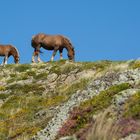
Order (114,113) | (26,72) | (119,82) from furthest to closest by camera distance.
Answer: (26,72) → (119,82) → (114,113)

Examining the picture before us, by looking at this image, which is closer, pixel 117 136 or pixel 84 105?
pixel 117 136

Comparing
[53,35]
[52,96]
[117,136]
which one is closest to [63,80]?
[52,96]

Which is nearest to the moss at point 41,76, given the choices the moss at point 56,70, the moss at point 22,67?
the moss at point 56,70

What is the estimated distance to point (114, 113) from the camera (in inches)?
634

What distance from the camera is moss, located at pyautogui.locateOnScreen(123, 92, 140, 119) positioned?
15.4 metres

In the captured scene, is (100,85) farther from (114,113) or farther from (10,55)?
(10,55)

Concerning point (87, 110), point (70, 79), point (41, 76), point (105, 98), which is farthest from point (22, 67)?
point (87, 110)

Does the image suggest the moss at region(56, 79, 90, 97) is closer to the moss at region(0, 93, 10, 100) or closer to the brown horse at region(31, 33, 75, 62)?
the moss at region(0, 93, 10, 100)

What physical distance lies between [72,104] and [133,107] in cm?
450

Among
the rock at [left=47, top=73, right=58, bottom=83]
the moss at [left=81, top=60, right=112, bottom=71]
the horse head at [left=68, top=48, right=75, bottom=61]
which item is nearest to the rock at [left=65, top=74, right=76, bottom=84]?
the rock at [left=47, top=73, right=58, bottom=83]

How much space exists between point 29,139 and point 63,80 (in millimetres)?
17525

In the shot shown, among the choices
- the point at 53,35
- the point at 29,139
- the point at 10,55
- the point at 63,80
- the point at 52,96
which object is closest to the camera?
the point at 29,139

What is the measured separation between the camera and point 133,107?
1590cm

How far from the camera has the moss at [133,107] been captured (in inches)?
606
